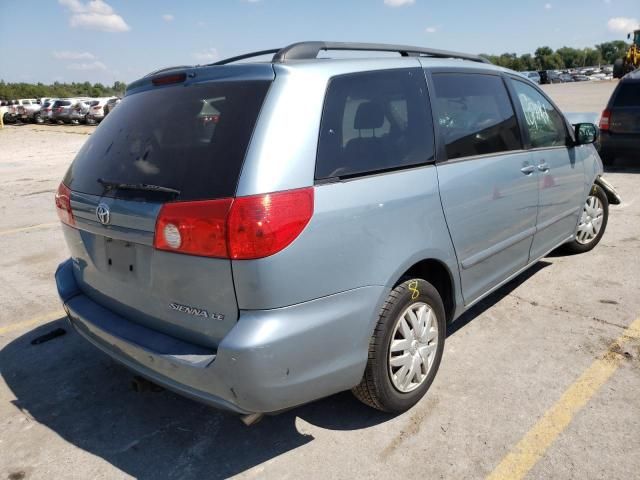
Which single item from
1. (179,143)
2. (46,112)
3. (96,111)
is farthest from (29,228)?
(46,112)

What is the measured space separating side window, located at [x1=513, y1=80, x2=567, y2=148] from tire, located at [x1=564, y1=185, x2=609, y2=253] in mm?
936

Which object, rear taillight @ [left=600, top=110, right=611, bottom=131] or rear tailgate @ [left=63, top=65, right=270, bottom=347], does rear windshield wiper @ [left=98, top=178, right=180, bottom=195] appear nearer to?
rear tailgate @ [left=63, top=65, right=270, bottom=347]

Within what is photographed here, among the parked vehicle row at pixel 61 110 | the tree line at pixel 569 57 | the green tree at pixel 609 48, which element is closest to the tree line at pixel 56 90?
the parked vehicle row at pixel 61 110

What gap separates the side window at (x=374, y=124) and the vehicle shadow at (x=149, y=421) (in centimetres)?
135

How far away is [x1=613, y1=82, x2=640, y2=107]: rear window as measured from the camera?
8969 millimetres

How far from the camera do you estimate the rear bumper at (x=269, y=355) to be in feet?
6.81

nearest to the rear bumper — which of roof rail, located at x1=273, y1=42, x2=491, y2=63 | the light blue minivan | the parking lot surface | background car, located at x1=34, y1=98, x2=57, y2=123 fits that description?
the light blue minivan

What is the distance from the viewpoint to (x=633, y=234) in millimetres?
5734

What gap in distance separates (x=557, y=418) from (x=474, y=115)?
181cm

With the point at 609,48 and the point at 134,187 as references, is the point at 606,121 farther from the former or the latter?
the point at 609,48

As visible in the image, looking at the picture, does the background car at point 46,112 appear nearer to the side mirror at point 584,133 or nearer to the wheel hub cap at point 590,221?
the wheel hub cap at point 590,221

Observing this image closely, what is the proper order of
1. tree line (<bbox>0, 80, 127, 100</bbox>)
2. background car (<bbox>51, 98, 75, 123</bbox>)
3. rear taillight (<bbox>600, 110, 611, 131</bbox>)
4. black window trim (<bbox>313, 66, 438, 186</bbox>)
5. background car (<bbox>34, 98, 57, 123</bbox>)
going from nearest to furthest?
black window trim (<bbox>313, 66, 438, 186</bbox>), rear taillight (<bbox>600, 110, 611, 131</bbox>), background car (<bbox>51, 98, 75, 123</bbox>), background car (<bbox>34, 98, 57, 123</bbox>), tree line (<bbox>0, 80, 127, 100</bbox>)

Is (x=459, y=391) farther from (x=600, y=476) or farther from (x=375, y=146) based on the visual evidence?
(x=375, y=146)

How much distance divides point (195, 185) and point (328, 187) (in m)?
0.55
